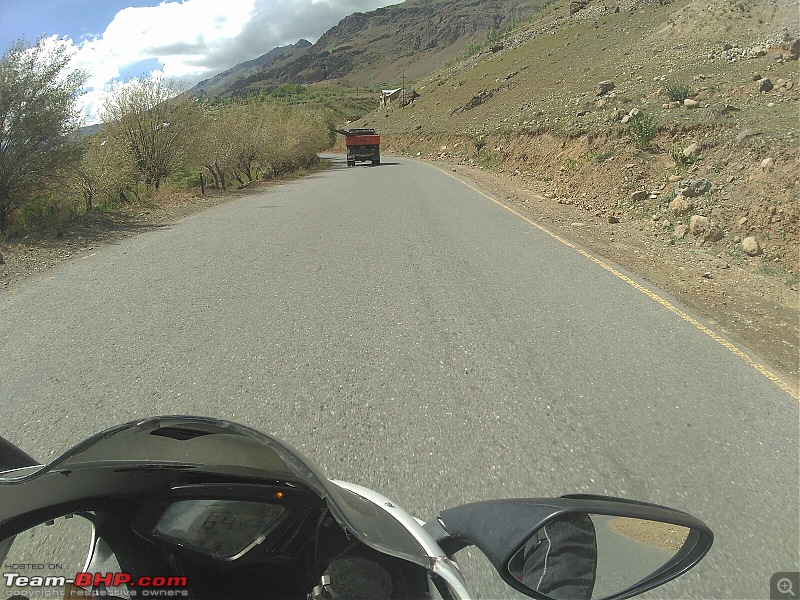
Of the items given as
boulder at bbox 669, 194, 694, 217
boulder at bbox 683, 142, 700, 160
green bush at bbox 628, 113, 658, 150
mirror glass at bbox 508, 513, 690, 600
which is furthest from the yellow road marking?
green bush at bbox 628, 113, 658, 150

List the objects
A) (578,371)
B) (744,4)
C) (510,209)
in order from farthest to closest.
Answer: (744,4), (510,209), (578,371)

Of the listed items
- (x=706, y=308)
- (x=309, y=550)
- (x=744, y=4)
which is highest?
(x=744, y=4)

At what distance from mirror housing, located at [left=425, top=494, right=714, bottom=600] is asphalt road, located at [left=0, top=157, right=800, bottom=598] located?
669 mm

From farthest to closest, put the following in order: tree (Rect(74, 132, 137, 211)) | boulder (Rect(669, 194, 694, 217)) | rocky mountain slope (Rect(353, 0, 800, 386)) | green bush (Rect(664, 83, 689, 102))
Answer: green bush (Rect(664, 83, 689, 102)), tree (Rect(74, 132, 137, 211)), boulder (Rect(669, 194, 694, 217)), rocky mountain slope (Rect(353, 0, 800, 386))

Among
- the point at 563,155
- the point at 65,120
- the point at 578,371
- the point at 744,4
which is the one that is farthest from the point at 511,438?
the point at 744,4

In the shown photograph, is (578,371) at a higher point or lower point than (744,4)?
lower

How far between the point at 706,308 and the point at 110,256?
333 inches

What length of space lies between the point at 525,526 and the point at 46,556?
1.71 m

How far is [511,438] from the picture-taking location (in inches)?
134

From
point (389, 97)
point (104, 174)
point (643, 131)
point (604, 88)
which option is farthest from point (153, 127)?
point (389, 97)

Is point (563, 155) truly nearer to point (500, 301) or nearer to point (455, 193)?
point (455, 193)

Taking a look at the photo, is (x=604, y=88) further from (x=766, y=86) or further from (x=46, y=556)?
→ (x=46, y=556)

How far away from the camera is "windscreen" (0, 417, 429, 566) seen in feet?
4.65

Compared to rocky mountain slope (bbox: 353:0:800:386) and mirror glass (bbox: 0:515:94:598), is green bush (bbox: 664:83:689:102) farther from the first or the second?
mirror glass (bbox: 0:515:94:598)
